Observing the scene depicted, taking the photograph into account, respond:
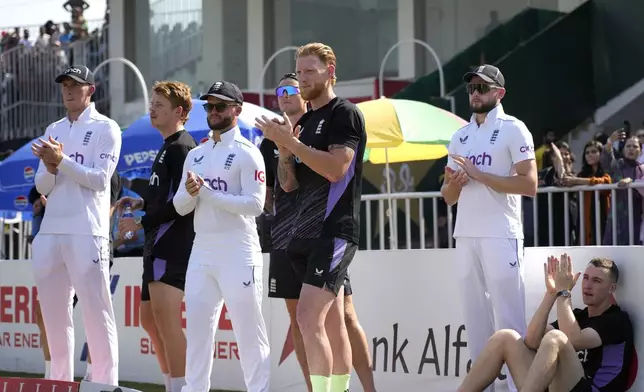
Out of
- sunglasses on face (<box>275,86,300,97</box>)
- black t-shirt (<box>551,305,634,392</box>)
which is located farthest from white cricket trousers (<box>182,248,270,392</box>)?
black t-shirt (<box>551,305,634,392</box>)

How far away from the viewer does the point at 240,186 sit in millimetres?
7621

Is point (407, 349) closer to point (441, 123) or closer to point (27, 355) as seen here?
point (441, 123)

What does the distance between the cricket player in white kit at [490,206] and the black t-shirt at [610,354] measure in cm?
49

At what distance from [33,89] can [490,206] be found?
16.0m

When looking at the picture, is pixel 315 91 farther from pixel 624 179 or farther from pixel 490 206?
pixel 624 179

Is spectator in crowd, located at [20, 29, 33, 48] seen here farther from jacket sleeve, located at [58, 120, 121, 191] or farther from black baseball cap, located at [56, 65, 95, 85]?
jacket sleeve, located at [58, 120, 121, 191]

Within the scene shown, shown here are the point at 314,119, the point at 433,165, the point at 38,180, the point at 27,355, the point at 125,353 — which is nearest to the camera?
the point at 314,119

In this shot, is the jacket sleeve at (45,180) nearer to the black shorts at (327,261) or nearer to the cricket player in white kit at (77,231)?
the cricket player in white kit at (77,231)

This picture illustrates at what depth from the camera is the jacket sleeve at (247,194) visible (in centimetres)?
745

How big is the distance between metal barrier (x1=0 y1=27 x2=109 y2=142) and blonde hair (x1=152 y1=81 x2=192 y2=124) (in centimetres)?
1409

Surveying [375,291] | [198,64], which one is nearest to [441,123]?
[375,291]

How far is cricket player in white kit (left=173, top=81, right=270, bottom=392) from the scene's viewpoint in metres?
7.48

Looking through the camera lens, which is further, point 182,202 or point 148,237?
point 148,237

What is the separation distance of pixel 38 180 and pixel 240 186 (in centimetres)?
153
